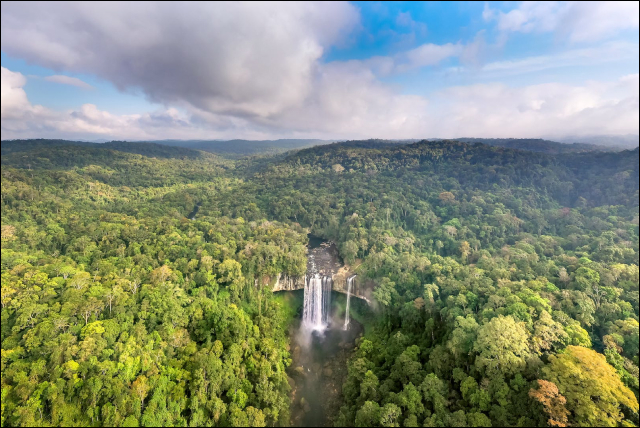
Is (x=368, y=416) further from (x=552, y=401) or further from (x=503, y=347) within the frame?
(x=552, y=401)

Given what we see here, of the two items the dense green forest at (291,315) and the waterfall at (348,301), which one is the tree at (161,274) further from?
the waterfall at (348,301)

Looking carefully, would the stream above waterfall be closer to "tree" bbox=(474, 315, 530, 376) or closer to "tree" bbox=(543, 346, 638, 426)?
"tree" bbox=(474, 315, 530, 376)

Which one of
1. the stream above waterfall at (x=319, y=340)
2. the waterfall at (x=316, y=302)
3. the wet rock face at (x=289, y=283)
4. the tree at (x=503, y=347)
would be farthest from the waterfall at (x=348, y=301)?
the tree at (x=503, y=347)

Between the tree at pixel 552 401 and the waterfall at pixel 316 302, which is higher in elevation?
the tree at pixel 552 401

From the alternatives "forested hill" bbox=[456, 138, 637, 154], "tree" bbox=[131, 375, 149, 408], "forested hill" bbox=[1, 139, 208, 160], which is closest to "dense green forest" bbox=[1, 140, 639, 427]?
"tree" bbox=[131, 375, 149, 408]

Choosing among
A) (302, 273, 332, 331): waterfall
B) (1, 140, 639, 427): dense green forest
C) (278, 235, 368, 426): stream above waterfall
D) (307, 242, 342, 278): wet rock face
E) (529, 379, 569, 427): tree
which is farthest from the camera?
(307, 242, 342, 278): wet rock face

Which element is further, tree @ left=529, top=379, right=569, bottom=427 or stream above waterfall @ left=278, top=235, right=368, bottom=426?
stream above waterfall @ left=278, top=235, right=368, bottom=426

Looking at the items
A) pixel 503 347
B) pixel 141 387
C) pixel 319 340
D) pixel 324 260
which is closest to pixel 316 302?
pixel 319 340
